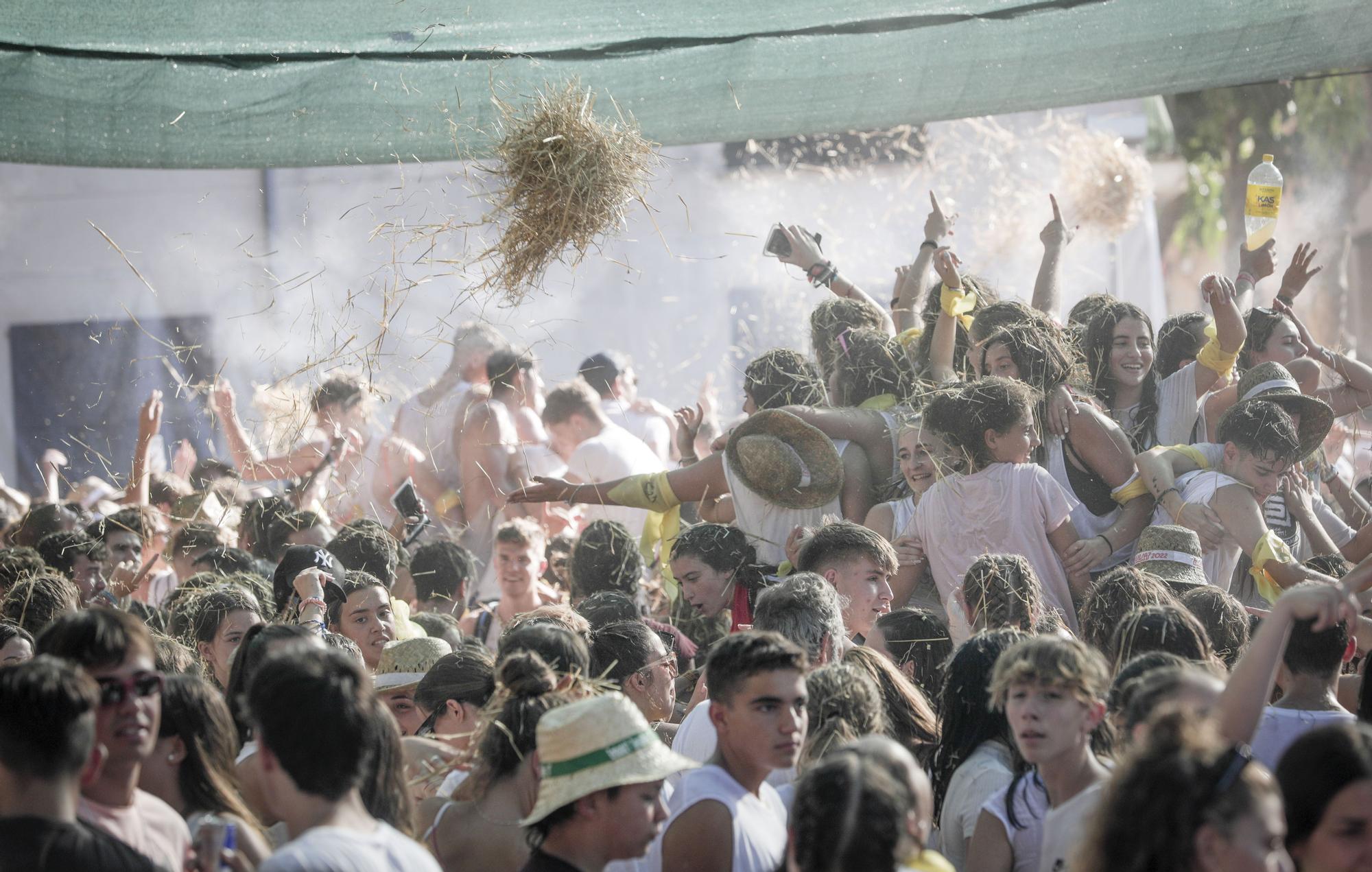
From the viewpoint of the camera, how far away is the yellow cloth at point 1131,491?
17.6 ft

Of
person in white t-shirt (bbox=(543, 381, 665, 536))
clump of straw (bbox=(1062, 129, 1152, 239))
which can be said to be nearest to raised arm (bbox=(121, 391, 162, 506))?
person in white t-shirt (bbox=(543, 381, 665, 536))

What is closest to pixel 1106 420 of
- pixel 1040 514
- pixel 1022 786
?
pixel 1040 514

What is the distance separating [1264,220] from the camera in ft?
21.7

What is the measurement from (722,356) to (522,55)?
692 cm

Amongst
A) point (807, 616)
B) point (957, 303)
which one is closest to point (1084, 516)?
point (957, 303)

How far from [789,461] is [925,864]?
333cm

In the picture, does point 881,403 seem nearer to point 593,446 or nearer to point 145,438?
point 593,446

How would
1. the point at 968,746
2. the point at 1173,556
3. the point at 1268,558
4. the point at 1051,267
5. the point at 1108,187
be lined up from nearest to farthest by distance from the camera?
the point at 968,746 < the point at 1173,556 < the point at 1268,558 < the point at 1051,267 < the point at 1108,187

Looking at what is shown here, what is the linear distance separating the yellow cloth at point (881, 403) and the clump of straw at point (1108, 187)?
17.3 feet

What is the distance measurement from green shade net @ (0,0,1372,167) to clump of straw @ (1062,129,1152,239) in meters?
4.51

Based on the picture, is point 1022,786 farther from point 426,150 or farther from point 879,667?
point 426,150

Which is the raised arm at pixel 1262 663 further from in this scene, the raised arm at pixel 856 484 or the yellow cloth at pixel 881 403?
the yellow cloth at pixel 881 403

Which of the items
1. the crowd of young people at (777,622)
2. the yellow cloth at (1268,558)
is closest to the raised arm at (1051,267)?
the crowd of young people at (777,622)

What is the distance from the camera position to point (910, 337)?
6.56 meters
